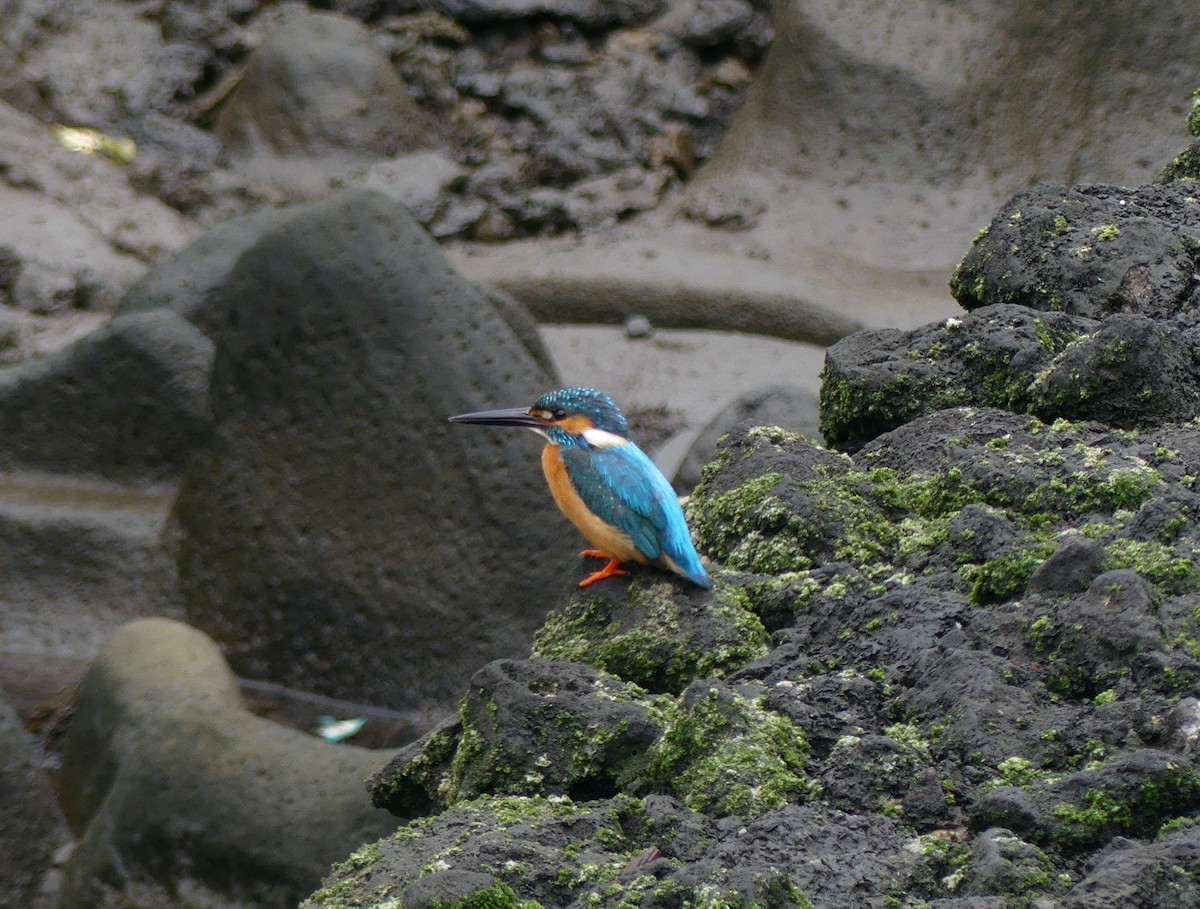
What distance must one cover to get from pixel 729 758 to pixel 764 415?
4781 millimetres

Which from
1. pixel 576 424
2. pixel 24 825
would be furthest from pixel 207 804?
pixel 576 424

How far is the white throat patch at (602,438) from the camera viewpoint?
3086 mm

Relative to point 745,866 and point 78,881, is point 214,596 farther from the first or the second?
point 745,866

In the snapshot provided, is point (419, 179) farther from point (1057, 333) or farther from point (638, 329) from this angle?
point (1057, 333)

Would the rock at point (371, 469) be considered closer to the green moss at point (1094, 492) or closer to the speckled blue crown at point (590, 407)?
the speckled blue crown at point (590, 407)

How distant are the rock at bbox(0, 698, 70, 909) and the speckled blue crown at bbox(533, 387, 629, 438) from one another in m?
2.46

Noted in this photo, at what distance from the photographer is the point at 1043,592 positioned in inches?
75.3

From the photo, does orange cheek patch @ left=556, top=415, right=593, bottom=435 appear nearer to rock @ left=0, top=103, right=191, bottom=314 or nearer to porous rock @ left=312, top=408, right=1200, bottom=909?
porous rock @ left=312, top=408, right=1200, bottom=909

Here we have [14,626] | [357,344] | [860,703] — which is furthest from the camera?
[14,626]

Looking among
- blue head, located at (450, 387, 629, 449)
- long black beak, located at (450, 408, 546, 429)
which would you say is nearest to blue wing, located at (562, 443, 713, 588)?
blue head, located at (450, 387, 629, 449)

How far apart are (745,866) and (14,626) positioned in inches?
217

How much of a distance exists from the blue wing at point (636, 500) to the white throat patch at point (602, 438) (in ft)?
0.17

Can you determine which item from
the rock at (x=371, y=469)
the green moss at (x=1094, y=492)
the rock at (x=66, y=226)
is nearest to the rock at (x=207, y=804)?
the rock at (x=371, y=469)

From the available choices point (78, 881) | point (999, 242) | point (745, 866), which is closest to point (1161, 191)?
point (999, 242)
